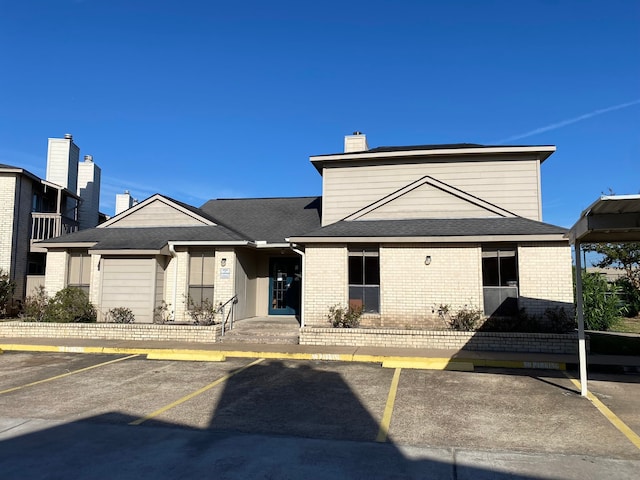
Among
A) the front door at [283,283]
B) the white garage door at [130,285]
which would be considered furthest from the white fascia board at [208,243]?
the front door at [283,283]

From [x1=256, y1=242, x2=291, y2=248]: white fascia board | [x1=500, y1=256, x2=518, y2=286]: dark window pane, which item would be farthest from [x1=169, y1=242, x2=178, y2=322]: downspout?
[x1=500, y1=256, x2=518, y2=286]: dark window pane

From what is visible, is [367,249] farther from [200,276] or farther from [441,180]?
[200,276]

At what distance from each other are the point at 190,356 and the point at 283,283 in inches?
259

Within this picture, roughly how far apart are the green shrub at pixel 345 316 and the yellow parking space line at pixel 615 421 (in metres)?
6.40

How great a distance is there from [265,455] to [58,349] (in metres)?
9.71

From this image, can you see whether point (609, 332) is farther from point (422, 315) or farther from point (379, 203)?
A: point (379, 203)

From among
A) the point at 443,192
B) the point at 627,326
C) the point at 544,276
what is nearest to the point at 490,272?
the point at 544,276

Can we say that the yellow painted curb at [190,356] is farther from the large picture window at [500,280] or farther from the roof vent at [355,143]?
the roof vent at [355,143]

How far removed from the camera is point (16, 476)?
4395 millimetres

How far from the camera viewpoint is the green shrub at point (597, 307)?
16.3m

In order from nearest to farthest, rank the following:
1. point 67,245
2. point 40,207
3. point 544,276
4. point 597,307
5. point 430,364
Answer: point 430,364, point 544,276, point 67,245, point 597,307, point 40,207

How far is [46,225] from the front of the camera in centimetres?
2002

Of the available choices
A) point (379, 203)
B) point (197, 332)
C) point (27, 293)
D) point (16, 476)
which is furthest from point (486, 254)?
point (27, 293)

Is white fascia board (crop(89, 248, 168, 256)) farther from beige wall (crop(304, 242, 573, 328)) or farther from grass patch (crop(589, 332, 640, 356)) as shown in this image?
grass patch (crop(589, 332, 640, 356))
